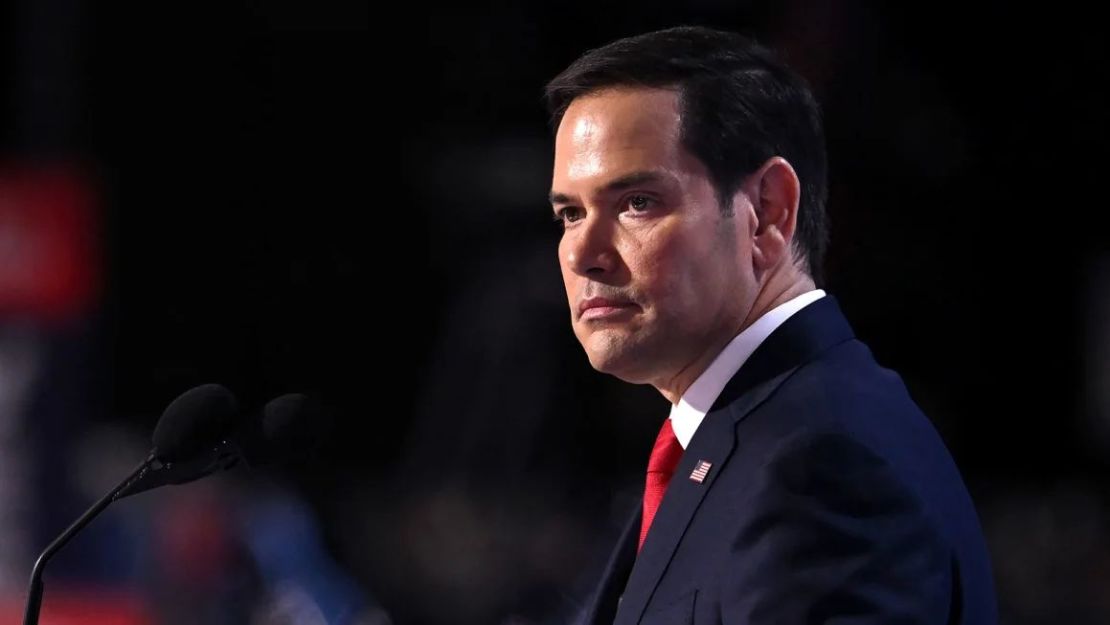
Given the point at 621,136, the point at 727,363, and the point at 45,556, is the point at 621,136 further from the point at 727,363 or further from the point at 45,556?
the point at 45,556

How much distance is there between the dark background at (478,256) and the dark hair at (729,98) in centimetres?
187

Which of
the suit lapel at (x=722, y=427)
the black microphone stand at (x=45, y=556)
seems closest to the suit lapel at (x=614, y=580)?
the suit lapel at (x=722, y=427)

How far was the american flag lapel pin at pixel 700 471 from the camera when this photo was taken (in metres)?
1.42

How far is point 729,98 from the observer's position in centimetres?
158

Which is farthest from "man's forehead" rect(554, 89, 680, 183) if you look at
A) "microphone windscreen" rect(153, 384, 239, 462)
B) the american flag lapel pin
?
"microphone windscreen" rect(153, 384, 239, 462)

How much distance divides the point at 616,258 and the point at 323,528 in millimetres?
2909

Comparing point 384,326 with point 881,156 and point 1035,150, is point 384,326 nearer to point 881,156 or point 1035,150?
point 881,156

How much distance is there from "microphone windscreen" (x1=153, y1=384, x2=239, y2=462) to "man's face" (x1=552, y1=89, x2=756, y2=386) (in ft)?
1.41

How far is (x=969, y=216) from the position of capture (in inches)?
162

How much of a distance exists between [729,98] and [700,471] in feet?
1.44

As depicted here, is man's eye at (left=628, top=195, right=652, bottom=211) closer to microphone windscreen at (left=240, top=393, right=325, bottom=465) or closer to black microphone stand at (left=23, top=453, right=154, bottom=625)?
microphone windscreen at (left=240, top=393, right=325, bottom=465)

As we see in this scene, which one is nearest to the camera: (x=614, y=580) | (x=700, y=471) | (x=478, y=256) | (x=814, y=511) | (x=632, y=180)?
(x=814, y=511)

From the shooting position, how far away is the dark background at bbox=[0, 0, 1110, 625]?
12.1 ft

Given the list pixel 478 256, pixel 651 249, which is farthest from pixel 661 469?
pixel 478 256
